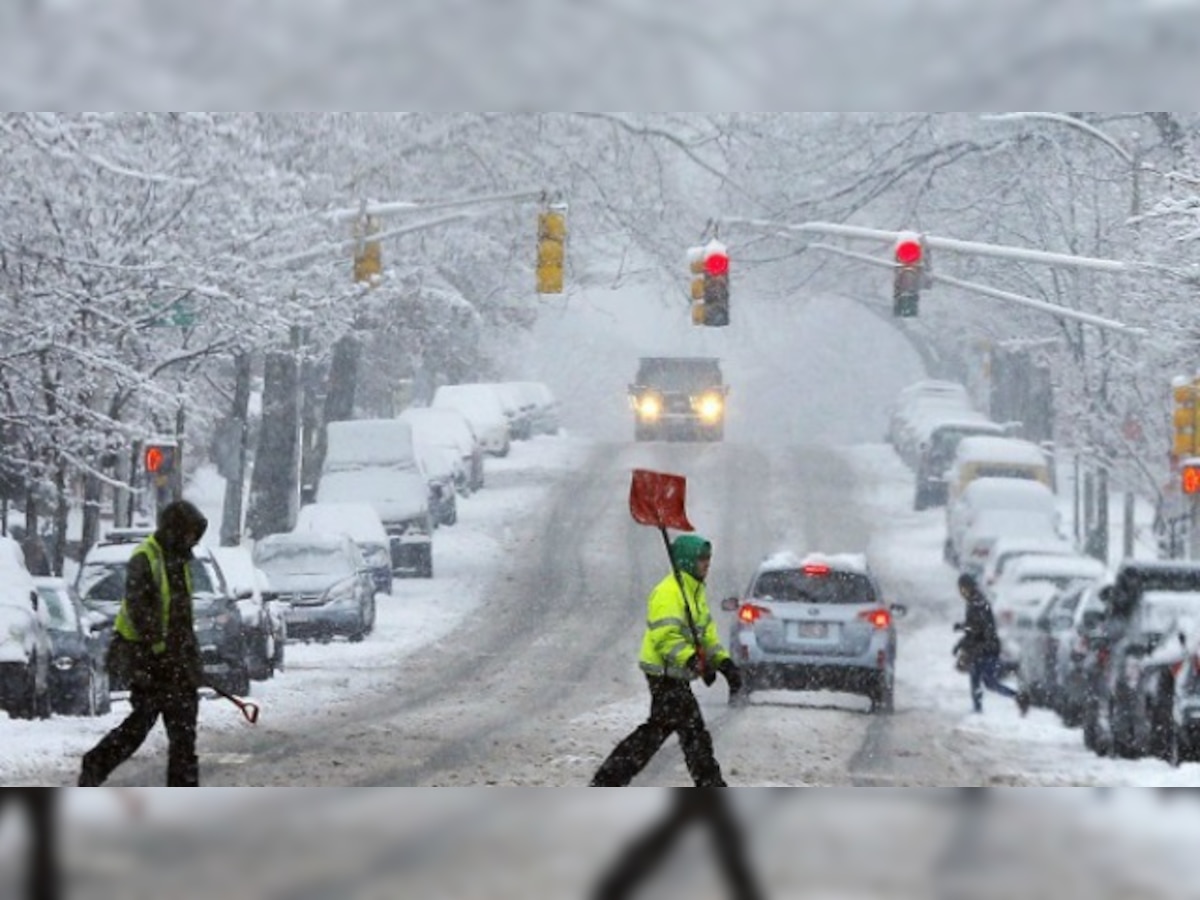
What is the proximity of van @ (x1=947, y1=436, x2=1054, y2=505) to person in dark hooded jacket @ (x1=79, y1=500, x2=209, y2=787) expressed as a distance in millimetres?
10145

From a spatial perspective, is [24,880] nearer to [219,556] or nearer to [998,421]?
[219,556]

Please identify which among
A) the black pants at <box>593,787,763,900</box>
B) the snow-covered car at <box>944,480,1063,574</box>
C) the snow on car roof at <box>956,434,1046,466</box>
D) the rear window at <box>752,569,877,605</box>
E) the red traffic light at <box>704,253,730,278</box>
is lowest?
the black pants at <box>593,787,763,900</box>

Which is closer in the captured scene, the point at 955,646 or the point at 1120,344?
the point at 955,646

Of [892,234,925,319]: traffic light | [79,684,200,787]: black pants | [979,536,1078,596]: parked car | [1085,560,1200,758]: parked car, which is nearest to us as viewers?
[79,684,200,787]: black pants

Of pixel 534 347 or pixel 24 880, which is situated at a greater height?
pixel 534 347

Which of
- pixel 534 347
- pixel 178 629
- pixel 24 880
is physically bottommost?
pixel 24 880

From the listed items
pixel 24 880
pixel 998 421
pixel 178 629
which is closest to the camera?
pixel 24 880

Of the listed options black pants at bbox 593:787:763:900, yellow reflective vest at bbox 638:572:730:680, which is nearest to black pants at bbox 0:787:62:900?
black pants at bbox 593:787:763:900

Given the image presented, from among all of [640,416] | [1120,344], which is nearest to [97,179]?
[640,416]

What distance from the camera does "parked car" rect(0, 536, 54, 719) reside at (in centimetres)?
1900

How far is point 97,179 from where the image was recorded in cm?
2194

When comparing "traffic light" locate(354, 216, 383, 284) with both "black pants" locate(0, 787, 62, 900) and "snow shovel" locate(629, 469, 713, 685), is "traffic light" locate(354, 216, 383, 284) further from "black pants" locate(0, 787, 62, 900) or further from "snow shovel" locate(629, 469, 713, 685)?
"black pants" locate(0, 787, 62, 900)

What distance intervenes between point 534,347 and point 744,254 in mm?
2815

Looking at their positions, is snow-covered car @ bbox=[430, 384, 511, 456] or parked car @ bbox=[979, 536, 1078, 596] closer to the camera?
parked car @ bbox=[979, 536, 1078, 596]
